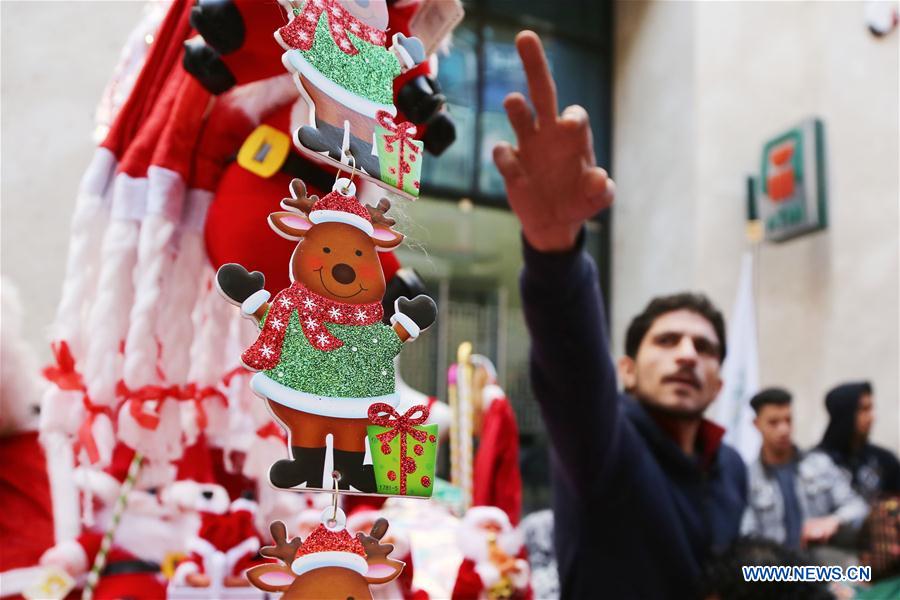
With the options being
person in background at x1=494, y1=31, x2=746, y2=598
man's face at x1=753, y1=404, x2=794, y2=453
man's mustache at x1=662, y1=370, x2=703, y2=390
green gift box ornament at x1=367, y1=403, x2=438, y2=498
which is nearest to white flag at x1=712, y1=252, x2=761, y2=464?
man's face at x1=753, y1=404, x2=794, y2=453

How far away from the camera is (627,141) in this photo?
12.6 feet

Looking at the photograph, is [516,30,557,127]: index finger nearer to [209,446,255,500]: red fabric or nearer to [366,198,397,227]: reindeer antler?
[366,198,397,227]: reindeer antler

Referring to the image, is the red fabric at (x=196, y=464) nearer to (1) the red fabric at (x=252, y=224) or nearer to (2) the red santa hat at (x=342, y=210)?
(1) the red fabric at (x=252, y=224)

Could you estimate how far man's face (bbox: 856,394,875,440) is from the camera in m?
2.53

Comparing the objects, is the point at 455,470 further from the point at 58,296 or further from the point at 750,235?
the point at 750,235

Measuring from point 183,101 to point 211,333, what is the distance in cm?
24

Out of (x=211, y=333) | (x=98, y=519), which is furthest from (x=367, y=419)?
(x=98, y=519)

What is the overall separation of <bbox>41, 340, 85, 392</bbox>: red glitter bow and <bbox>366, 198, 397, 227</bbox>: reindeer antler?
458 mm

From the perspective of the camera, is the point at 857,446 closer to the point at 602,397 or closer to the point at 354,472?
the point at 602,397

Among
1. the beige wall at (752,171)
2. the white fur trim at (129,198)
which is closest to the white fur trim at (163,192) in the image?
the white fur trim at (129,198)

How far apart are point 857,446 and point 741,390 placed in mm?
417

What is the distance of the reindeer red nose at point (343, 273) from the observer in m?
0.47

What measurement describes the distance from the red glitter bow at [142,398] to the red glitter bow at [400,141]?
41cm

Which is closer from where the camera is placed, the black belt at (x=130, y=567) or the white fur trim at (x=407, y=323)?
the white fur trim at (x=407, y=323)
